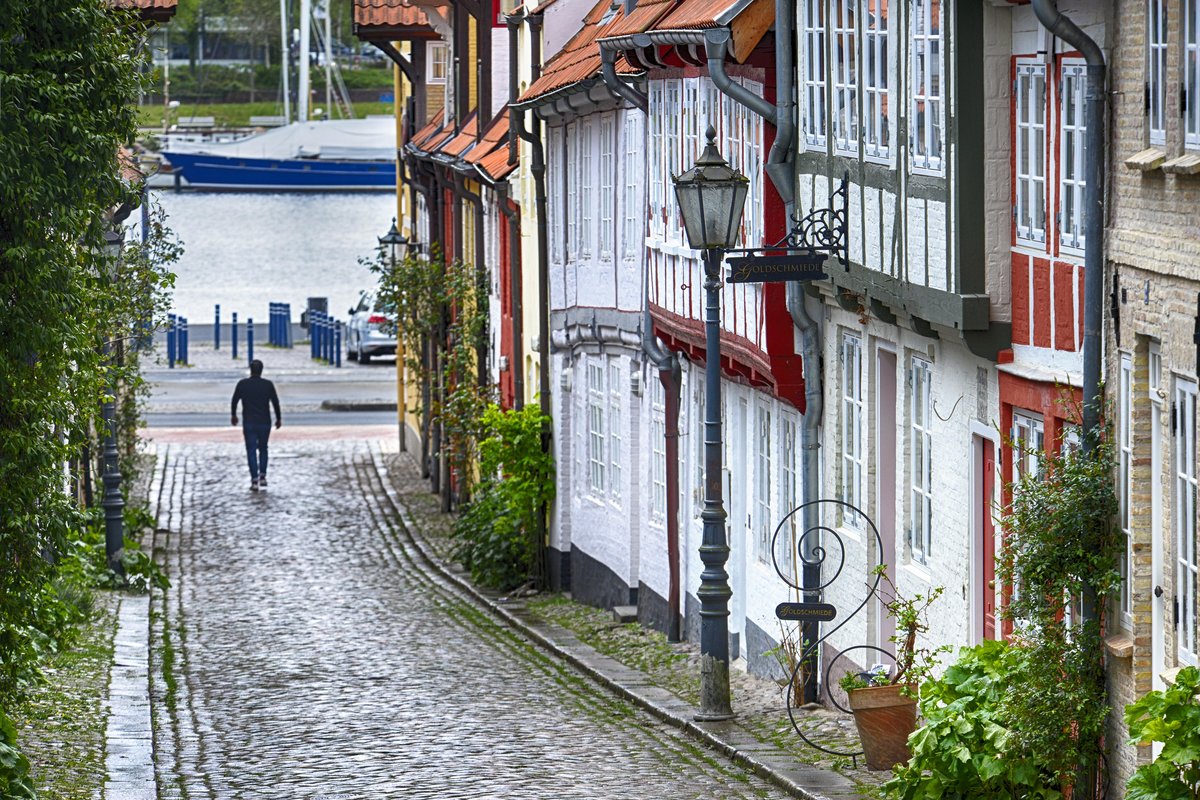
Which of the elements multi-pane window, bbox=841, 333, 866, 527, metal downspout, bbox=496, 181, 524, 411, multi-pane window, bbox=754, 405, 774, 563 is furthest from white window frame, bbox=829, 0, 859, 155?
metal downspout, bbox=496, 181, 524, 411

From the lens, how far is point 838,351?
14977 mm

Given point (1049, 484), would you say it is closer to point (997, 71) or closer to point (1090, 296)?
point (1090, 296)

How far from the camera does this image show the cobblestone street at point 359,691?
1341 centimetres

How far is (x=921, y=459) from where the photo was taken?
13266mm

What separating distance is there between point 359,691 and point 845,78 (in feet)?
20.9

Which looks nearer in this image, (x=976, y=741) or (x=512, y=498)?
(x=976, y=741)

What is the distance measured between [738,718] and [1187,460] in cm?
606

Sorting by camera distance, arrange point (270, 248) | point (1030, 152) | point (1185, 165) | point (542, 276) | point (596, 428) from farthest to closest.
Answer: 1. point (270, 248)
2. point (542, 276)
3. point (596, 428)
4. point (1030, 152)
5. point (1185, 165)

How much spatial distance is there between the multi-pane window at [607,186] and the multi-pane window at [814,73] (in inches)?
241

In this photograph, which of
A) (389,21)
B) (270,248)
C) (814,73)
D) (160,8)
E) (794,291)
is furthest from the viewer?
(270,248)

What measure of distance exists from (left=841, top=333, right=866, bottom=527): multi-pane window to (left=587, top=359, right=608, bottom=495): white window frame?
719 cm

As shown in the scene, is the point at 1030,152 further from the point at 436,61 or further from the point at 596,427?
the point at 436,61

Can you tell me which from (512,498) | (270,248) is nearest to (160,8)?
(512,498)

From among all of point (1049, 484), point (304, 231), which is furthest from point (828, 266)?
point (304, 231)
